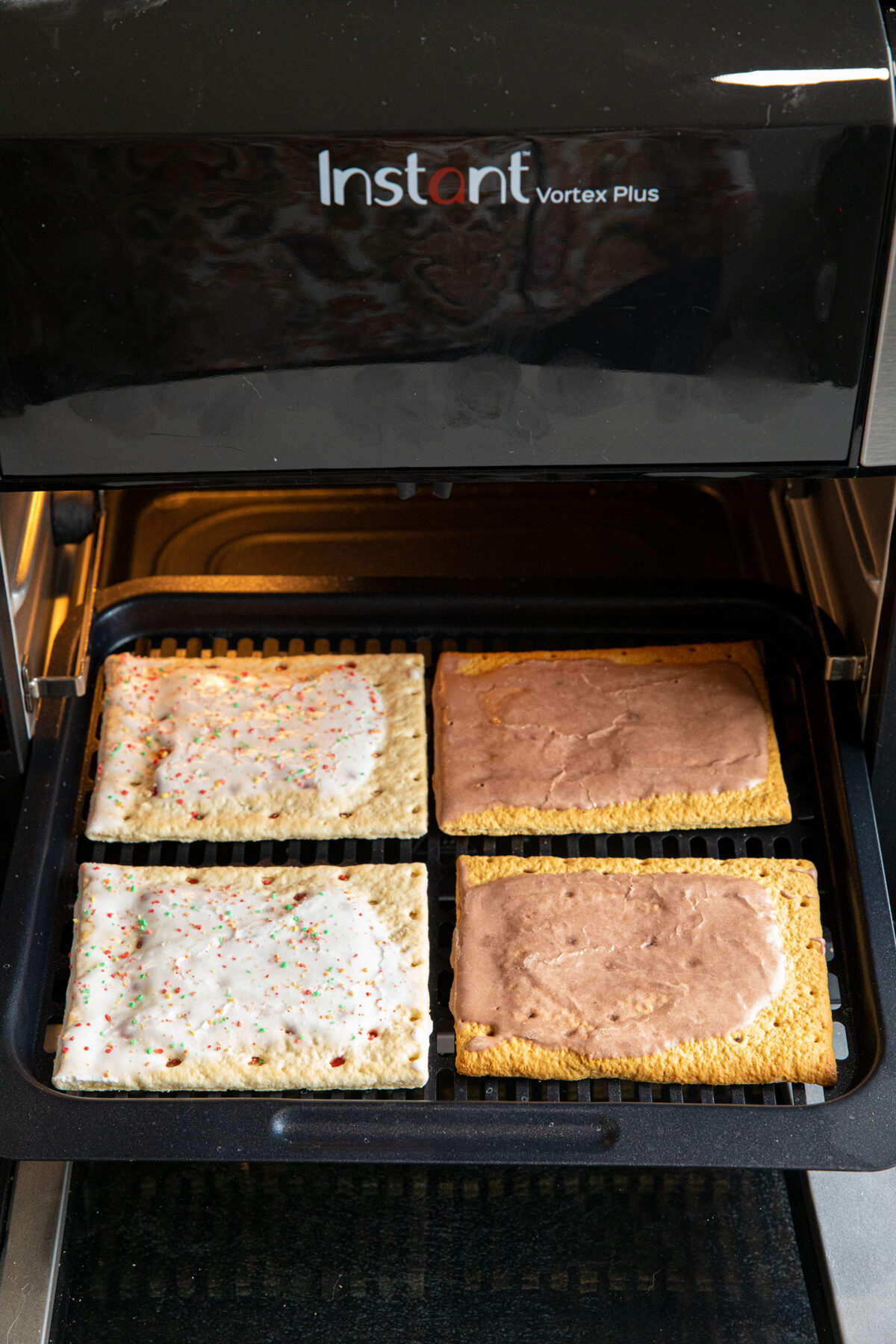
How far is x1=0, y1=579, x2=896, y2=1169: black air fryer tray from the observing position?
986mm

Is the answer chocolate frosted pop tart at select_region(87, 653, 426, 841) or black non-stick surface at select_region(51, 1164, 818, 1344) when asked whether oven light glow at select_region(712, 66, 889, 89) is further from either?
black non-stick surface at select_region(51, 1164, 818, 1344)

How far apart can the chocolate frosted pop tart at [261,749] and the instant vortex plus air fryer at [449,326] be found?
0.03 metres

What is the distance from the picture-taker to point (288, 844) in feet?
4.02

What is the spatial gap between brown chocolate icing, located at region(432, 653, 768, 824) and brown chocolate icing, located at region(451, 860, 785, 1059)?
0.09 m

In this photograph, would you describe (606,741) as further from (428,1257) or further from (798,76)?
(798,76)

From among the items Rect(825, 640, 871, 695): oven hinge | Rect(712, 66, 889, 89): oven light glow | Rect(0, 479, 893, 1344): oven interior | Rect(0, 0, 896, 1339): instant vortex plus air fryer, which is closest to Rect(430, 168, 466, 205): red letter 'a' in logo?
Rect(0, 0, 896, 1339): instant vortex plus air fryer

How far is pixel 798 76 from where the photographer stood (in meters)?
0.91

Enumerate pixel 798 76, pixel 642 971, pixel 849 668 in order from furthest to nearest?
pixel 849 668, pixel 642 971, pixel 798 76

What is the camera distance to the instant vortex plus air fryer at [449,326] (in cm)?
92

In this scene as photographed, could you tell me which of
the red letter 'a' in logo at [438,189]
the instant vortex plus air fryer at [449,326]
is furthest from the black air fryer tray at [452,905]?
the red letter 'a' in logo at [438,189]

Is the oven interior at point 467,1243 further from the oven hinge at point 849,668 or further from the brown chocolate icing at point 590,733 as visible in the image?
the brown chocolate icing at point 590,733

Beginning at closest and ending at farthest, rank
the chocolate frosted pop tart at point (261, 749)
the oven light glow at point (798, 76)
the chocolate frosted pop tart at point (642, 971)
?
the oven light glow at point (798, 76) < the chocolate frosted pop tart at point (642, 971) < the chocolate frosted pop tart at point (261, 749)

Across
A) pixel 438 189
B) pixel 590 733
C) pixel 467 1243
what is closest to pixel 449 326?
pixel 438 189

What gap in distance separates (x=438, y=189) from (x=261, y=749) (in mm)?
523
